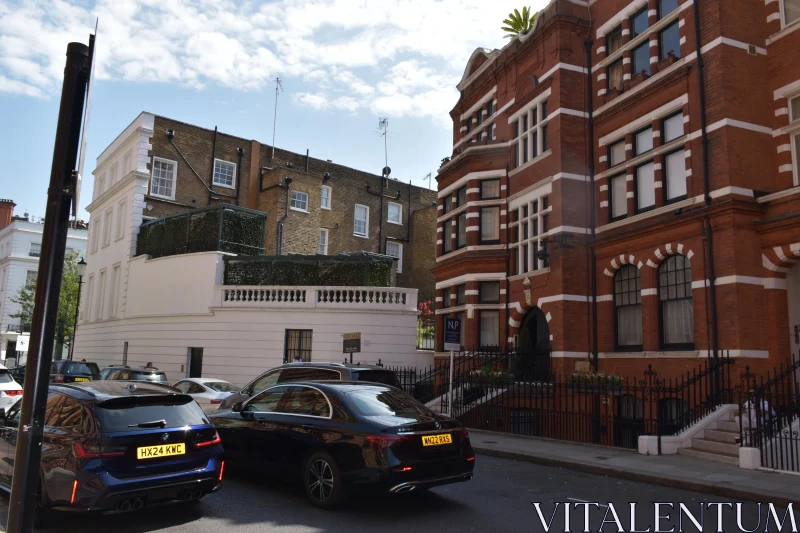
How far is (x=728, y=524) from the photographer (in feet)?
25.6

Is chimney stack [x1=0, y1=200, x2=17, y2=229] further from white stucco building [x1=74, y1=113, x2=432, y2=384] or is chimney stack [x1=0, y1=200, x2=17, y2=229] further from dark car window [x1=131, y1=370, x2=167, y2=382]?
dark car window [x1=131, y1=370, x2=167, y2=382]

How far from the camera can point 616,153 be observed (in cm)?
1917

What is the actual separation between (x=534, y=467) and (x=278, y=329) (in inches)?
576

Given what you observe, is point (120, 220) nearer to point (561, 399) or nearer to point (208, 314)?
point (208, 314)

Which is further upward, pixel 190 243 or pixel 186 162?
pixel 186 162

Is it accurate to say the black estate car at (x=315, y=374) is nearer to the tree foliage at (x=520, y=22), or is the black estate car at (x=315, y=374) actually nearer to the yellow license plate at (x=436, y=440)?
the yellow license plate at (x=436, y=440)

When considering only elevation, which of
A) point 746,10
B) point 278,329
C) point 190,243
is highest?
point 746,10

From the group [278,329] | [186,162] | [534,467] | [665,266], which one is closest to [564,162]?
[665,266]

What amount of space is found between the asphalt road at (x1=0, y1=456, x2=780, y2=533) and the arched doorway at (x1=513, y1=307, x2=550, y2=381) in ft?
29.4

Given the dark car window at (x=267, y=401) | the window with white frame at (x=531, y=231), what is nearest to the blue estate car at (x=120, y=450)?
the dark car window at (x=267, y=401)

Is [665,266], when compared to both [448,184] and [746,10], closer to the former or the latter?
[746,10]

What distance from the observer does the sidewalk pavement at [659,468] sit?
30.7ft

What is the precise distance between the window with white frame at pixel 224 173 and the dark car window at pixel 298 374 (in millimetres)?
24292

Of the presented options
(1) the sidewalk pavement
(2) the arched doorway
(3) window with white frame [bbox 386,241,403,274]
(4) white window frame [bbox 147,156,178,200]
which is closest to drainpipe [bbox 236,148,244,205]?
(4) white window frame [bbox 147,156,178,200]
